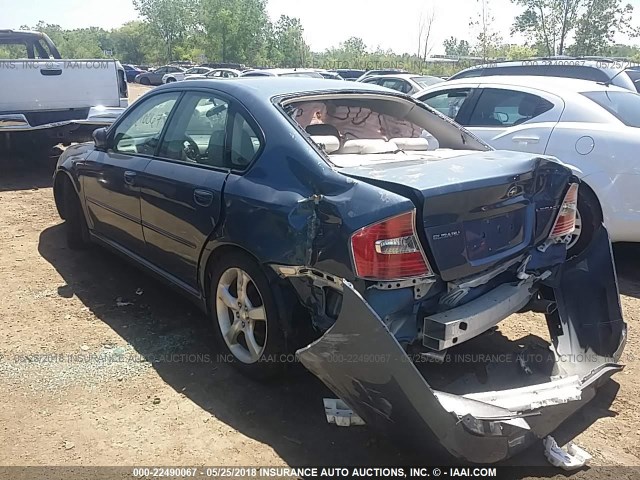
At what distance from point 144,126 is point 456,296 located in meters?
2.78

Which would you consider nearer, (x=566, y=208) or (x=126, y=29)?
(x=566, y=208)

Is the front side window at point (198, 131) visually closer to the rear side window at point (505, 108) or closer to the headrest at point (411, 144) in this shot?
the headrest at point (411, 144)

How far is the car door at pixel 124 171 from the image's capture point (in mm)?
4117

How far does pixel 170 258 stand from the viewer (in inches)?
151

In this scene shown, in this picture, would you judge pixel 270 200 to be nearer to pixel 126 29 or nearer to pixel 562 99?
pixel 562 99

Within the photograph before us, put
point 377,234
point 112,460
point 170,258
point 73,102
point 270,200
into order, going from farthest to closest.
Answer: point 73,102 < point 170,258 < point 270,200 < point 112,460 < point 377,234

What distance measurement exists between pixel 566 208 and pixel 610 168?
1928 millimetres

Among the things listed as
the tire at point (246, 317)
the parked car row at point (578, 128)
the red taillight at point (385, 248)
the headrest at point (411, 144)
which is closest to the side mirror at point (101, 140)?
the tire at point (246, 317)

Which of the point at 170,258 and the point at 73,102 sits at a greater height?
the point at 73,102

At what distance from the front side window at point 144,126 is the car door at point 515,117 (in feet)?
10.1

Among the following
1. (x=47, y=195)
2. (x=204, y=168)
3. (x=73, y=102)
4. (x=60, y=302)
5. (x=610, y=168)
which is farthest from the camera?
(x=73, y=102)

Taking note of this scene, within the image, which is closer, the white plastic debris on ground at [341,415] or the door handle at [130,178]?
the white plastic debris on ground at [341,415]

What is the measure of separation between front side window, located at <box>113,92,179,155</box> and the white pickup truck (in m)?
4.07

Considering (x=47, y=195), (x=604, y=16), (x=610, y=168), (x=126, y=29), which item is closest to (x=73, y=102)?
(x=47, y=195)
